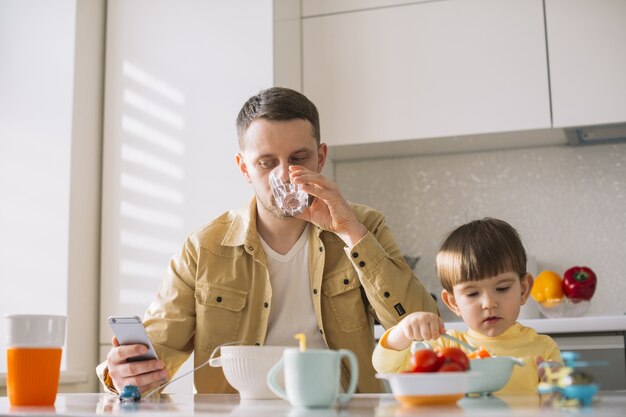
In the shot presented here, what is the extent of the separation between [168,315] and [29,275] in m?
1.11

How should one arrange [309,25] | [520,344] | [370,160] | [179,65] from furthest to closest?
[370,160] < [309,25] < [179,65] < [520,344]

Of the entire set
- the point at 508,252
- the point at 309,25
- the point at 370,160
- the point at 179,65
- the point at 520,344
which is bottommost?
the point at 520,344

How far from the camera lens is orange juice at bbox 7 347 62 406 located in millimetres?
1144

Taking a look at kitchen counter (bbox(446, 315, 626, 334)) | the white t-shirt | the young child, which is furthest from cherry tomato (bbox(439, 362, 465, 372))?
kitchen counter (bbox(446, 315, 626, 334))

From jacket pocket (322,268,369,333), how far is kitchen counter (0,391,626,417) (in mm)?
560

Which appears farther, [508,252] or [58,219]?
[58,219]

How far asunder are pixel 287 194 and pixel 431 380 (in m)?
0.83

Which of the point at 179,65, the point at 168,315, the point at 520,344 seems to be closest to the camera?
the point at 520,344

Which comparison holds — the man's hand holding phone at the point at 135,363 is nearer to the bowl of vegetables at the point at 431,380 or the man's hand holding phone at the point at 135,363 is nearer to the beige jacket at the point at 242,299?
the beige jacket at the point at 242,299

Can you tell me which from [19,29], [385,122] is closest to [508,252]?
[385,122]

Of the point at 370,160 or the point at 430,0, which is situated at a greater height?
Answer: the point at 430,0

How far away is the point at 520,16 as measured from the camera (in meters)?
2.84

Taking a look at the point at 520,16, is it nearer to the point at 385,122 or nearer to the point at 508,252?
the point at 385,122

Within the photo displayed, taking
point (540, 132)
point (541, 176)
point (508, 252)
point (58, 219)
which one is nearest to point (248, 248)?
point (508, 252)
